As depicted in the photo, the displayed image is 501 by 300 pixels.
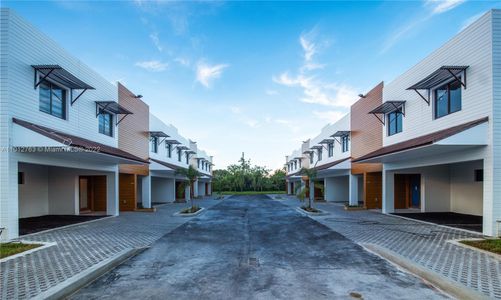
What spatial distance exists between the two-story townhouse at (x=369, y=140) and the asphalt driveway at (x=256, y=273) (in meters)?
11.7

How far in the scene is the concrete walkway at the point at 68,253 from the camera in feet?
17.9

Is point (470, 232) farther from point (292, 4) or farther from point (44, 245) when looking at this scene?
point (44, 245)

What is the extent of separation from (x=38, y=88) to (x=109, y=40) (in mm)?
4714

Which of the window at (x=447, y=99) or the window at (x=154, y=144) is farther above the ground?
the window at (x=447, y=99)

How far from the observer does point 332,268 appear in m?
6.80

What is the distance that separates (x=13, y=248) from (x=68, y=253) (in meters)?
1.69

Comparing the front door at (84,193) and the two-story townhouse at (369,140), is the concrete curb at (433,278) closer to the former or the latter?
the two-story townhouse at (369,140)

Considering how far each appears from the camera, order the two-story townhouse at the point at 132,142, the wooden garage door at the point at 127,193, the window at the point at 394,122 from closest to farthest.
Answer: the window at the point at 394,122
the two-story townhouse at the point at 132,142
the wooden garage door at the point at 127,193

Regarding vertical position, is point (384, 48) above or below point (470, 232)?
above

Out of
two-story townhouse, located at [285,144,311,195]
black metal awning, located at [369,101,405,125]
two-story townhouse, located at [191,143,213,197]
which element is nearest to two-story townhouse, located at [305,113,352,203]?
two-story townhouse, located at [285,144,311,195]

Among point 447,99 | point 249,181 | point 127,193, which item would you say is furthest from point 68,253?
point 249,181

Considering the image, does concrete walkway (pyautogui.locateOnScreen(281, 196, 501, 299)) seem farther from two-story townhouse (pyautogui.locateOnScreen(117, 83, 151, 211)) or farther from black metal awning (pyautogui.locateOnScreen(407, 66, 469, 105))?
two-story townhouse (pyautogui.locateOnScreen(117, 83, 151, 211))

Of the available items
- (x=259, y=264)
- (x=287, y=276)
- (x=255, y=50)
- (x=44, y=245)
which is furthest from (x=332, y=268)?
(x=255, y=50)

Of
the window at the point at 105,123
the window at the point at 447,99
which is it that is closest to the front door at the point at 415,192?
the window at the point at 447,99
